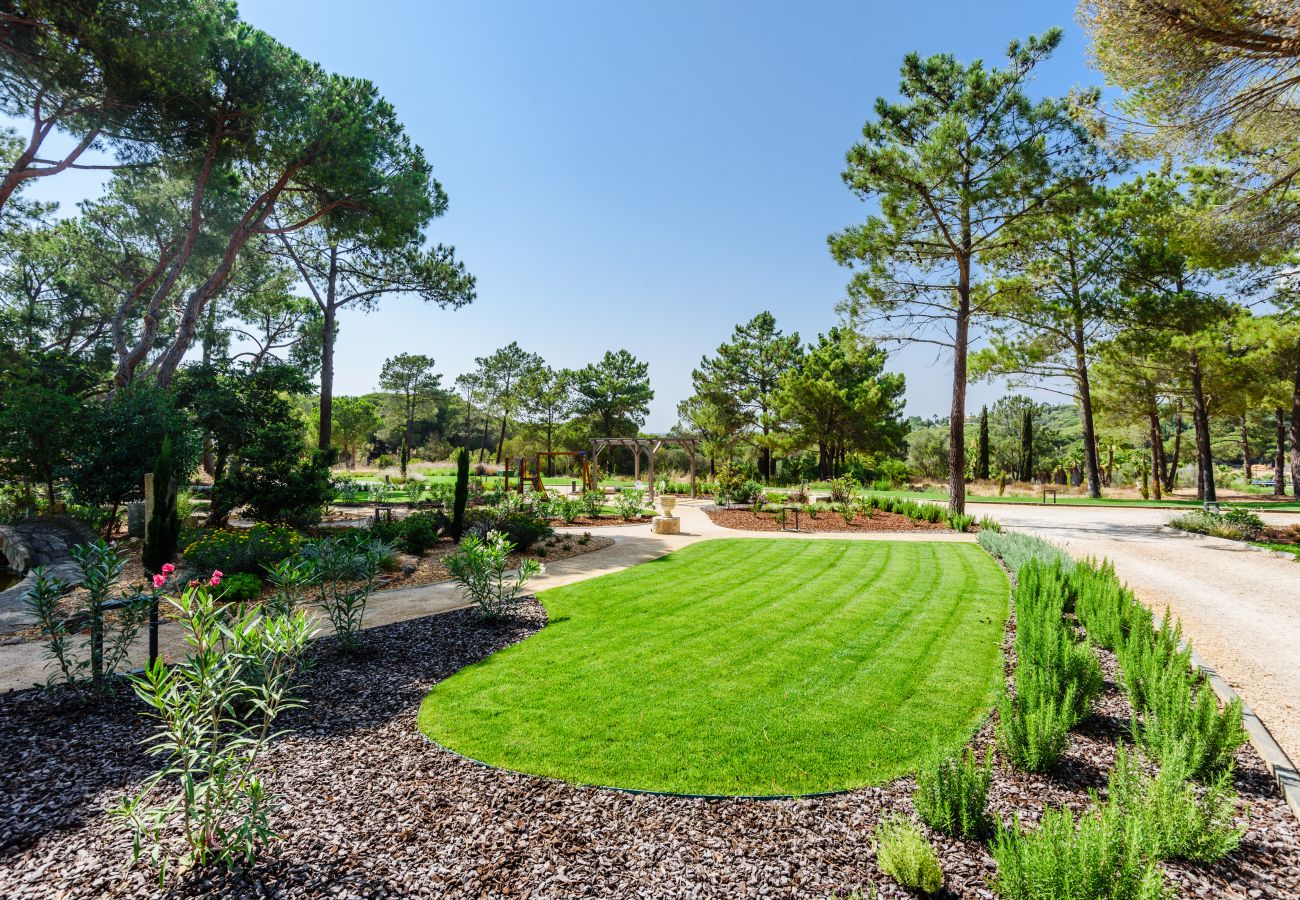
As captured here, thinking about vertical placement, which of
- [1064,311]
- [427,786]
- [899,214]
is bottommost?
[427,786]

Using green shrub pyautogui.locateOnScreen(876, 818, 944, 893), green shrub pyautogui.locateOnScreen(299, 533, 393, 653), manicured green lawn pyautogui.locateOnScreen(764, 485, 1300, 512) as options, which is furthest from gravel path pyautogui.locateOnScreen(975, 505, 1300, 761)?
green shrub pyautogui.locateOnScreen(299, 533, 393, 653)

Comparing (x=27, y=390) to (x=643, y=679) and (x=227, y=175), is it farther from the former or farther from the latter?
(x=643, y=679)

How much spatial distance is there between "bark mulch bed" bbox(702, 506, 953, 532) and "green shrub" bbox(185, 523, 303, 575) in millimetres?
8979

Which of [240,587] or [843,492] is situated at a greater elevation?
[843,492]

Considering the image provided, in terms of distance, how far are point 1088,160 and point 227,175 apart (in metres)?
19.0

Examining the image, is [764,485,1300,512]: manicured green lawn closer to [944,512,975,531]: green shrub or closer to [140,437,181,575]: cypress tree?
[944,512,975,531]: green shrub

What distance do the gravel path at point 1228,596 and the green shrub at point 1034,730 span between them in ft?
4.52

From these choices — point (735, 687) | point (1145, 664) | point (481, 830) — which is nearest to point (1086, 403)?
point (1145, 664)

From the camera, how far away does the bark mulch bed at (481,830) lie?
212 cm

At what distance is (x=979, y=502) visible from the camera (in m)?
19.3

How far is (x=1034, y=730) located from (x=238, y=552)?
819cm

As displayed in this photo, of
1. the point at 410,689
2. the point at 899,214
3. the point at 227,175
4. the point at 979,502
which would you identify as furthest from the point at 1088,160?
the point at 227,175

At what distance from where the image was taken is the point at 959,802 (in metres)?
2.37

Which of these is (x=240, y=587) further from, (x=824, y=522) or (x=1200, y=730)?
(x=824, y=522)
